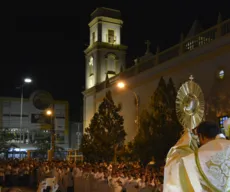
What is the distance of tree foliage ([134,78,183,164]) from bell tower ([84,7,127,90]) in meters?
16.6

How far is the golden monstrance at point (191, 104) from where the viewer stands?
13035mm

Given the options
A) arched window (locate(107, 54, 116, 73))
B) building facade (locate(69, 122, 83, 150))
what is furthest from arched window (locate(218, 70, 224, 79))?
building facade (locate(69, 122, 83, 150))

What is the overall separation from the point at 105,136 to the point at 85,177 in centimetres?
873

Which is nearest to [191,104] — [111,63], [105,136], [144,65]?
[105,136]

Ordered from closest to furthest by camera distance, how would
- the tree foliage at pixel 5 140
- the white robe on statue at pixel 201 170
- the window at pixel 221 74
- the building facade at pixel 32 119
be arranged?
the white robe on statue at pixel 201 170
the window at pixel 221 74
the tree foliage at pixel 5 140
the building facade at pixel 32 119

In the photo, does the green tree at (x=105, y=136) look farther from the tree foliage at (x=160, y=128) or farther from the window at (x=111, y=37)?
the window at (x=111, y=37)

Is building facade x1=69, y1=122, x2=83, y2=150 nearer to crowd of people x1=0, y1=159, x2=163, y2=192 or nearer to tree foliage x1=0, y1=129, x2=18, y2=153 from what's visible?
tree foliage x1=0, y1=129, x2=18, y2=153

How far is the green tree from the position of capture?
2581 centimetres

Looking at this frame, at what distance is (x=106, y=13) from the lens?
38.4 m

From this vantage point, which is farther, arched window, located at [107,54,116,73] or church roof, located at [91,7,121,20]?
arched window, located at [107,54,116,73]

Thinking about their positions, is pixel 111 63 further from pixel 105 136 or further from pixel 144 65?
pixel 105 136

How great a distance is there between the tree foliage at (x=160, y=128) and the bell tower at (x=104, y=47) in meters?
16.6

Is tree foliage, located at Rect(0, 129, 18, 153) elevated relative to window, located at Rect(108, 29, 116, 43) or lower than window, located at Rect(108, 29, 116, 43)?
lower

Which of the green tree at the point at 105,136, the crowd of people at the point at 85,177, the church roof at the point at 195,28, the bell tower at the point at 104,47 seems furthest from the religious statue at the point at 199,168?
Answer: the bell tower at the point at 104,47
